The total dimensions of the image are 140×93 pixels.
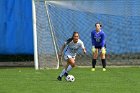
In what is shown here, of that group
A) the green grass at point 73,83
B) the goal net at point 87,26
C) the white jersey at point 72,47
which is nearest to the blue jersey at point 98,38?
the goal net at point 87,26

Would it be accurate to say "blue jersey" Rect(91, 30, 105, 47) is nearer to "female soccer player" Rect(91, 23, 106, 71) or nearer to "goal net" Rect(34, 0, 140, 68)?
"female soccer player" Rect(91, 23, 106, 71)

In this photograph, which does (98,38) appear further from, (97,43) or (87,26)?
(87,26)

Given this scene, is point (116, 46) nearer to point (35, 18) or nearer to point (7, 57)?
point (35, 18)

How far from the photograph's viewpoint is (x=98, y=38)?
21094mm

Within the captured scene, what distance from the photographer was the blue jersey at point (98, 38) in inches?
830

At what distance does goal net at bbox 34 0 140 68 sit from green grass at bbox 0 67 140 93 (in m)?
2.72

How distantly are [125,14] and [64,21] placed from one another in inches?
108

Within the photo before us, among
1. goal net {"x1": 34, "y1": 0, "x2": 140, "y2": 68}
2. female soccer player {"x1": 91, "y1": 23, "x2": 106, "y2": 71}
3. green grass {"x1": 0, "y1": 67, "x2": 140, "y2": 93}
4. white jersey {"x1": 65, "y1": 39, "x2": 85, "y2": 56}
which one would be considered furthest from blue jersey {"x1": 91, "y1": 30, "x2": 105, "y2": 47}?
white jersey {"x1": 65, "y1": 39, "x2": 85, "y2": 56}

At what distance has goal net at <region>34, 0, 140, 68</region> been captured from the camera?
21.5 metres

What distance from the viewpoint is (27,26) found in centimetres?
2381

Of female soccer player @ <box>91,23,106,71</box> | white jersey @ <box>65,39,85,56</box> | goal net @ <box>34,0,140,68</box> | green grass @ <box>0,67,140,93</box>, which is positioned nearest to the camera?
green grass @ <box>0,67,140,93</box>

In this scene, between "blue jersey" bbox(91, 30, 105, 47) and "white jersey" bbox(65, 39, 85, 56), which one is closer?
"white jersey" bbox(65, 39, 85, 56)

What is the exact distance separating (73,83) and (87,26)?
7.79 m

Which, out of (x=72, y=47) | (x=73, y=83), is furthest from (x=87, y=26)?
(x=73, y=83)
